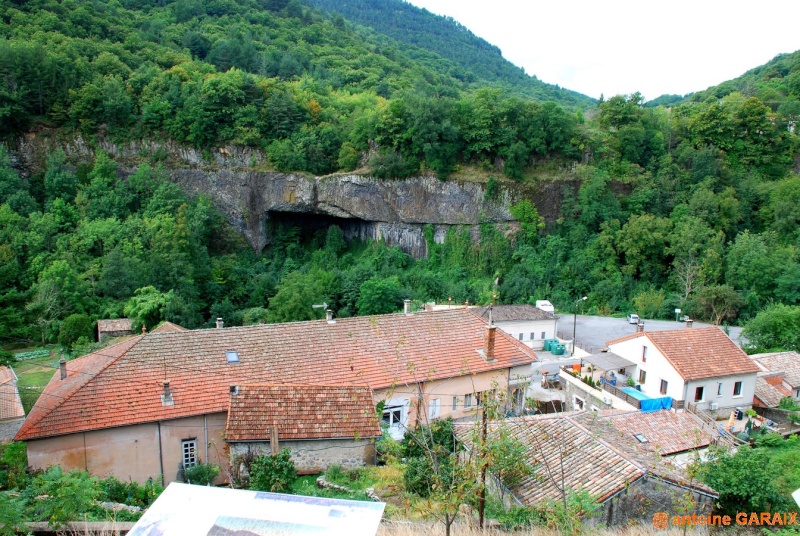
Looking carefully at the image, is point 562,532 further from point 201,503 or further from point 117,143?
point 117,143

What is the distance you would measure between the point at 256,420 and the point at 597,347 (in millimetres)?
21511

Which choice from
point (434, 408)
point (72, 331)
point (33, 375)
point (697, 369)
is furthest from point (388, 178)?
point (434, 408)

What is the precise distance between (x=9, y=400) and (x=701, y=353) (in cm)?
2285

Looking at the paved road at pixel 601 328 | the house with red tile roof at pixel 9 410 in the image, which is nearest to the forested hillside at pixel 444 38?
the paved road at pixel 601 328

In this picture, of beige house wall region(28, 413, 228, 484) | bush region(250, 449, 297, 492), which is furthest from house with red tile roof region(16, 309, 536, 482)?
bush region(250, 449, 297, 492)

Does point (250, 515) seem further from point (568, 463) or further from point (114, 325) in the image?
point (114, 325)

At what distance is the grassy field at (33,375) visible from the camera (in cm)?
1956

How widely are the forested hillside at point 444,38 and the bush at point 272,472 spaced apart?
81.7m

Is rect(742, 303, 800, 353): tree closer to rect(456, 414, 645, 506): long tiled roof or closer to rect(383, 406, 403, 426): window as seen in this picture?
rect(383, 406, 403, 426): window

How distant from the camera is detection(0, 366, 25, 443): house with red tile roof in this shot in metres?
16.5

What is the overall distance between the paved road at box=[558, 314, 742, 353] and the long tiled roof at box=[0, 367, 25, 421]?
24.9 metres

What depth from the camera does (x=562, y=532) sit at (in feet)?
23.1

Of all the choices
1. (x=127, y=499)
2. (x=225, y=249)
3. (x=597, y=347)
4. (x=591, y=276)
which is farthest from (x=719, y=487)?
(x=225, y=249)

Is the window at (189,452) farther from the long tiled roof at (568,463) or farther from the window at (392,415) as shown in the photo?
the long tiled roof at (568,463)
